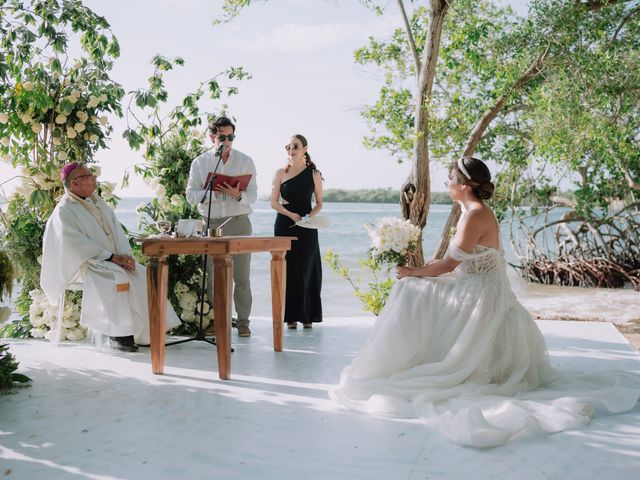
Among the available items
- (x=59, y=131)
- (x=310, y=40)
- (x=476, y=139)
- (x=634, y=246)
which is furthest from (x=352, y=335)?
(x=310, y=40)

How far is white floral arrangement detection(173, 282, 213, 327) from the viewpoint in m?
5.82

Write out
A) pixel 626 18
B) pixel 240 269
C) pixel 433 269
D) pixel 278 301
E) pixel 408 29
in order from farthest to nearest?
pixel 408 29
pixel 626 18
pixel 240 269
pixel 278 301
pixel 433 269

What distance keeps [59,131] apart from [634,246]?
34.1ft

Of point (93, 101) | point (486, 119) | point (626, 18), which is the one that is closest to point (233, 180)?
point (93, 101)

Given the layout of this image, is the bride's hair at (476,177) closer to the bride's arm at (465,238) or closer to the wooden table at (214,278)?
the bride's arm at (465,238)

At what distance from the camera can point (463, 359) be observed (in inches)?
148

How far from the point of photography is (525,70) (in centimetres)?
756

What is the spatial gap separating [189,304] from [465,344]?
2.81 meters

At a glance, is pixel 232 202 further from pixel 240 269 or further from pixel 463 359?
pixel 463 359

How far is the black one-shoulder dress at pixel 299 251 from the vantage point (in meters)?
→ 6.02

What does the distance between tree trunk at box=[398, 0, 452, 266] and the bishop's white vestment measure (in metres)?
3.46

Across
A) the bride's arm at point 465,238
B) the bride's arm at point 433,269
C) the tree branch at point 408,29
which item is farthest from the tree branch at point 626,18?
the bride's arm at point 433,269

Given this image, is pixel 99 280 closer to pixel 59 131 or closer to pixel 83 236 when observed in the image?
pixel 83 236

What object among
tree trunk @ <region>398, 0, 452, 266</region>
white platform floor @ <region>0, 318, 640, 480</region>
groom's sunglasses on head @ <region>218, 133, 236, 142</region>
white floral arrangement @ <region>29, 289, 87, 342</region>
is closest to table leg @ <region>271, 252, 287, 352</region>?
white platform floor @ <region>0, 318, 640, 480</region>
